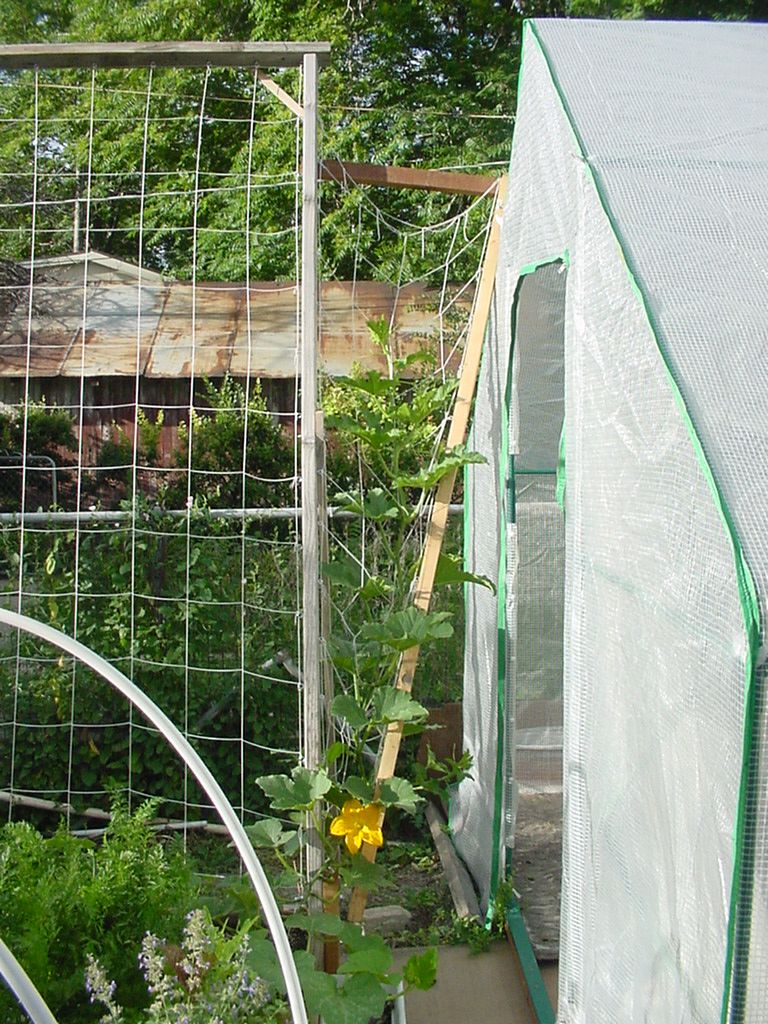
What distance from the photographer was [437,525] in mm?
2936

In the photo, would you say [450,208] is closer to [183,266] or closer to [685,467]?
[183,266]

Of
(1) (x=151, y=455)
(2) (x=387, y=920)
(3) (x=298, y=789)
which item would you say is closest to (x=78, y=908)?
(3) (x=298, y=789)

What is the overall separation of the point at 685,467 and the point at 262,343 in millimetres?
6537

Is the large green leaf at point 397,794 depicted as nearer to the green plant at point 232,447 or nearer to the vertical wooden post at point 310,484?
the vertical wooden post at point 310,484

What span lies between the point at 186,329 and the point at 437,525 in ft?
18.6

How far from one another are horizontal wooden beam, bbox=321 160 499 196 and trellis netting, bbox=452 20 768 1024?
0.29m

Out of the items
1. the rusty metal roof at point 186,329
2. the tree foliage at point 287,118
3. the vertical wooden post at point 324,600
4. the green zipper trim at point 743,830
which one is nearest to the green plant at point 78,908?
the vertical wooden post at point 324,600

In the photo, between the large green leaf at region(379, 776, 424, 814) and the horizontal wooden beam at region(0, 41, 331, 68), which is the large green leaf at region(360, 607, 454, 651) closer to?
the large green leaf at region(379, 776, 424, 814)

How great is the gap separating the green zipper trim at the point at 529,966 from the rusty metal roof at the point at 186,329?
4.62m

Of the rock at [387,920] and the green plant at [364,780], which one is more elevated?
the green plant at [364,780]

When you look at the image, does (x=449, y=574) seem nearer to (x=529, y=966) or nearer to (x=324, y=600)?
(x=324, y=600)

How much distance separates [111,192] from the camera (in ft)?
37.2

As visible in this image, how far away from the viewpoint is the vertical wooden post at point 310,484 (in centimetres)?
276

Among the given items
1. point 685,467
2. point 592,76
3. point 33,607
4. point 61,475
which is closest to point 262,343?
point 61,475
